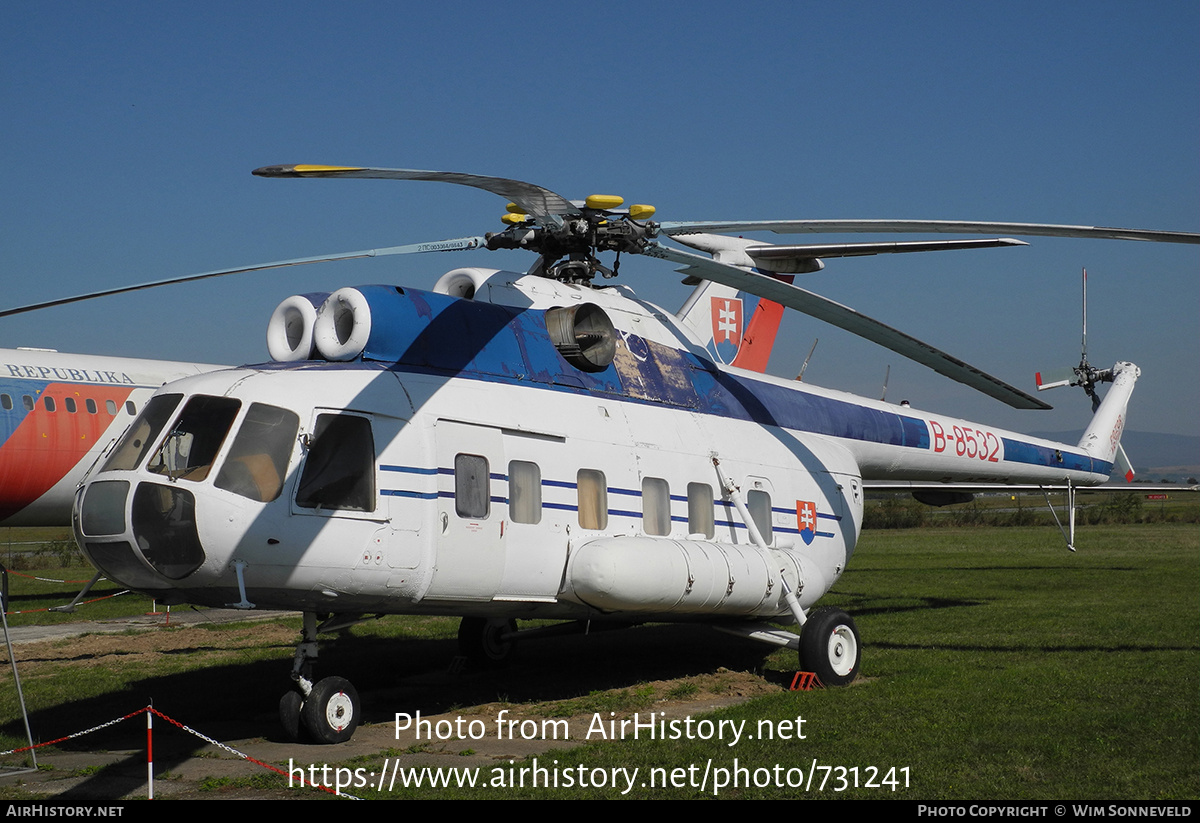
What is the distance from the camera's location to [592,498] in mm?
10141

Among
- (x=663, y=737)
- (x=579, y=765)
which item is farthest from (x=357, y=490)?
(x=663, y=737)

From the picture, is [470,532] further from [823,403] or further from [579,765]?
[823,403]

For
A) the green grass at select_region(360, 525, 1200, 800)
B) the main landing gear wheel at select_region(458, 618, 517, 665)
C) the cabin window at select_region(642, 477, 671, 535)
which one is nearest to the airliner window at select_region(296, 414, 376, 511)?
the green grass at select_region(360, 525, 1200, 800)

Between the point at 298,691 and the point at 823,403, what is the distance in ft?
26.8

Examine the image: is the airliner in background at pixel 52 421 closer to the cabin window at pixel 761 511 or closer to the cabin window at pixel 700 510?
the cabin window at pixel 700 510

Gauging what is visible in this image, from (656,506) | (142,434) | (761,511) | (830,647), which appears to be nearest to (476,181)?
(142,434)

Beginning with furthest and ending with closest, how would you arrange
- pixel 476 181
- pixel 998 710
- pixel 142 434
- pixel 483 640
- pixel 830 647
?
pixel 483 640
pixel 830 647
pixel 998 710
pixel 142 434
pixel 476 181

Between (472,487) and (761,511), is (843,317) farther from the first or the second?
(472,487)

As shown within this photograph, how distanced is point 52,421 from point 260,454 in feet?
47.4

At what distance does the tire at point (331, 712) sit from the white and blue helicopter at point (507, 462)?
0.02 meters

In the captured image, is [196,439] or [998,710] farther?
[998,710]

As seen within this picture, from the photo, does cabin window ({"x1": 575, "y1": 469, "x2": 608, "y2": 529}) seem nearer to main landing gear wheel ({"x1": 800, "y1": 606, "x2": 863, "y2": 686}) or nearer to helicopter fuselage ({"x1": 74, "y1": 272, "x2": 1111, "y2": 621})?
helicopter fuselage ({"x1": 74, "y1": 272, "x2": 1111, "y2": 621})

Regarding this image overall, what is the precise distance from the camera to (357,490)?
27.7ft

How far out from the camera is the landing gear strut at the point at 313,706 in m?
8.55
